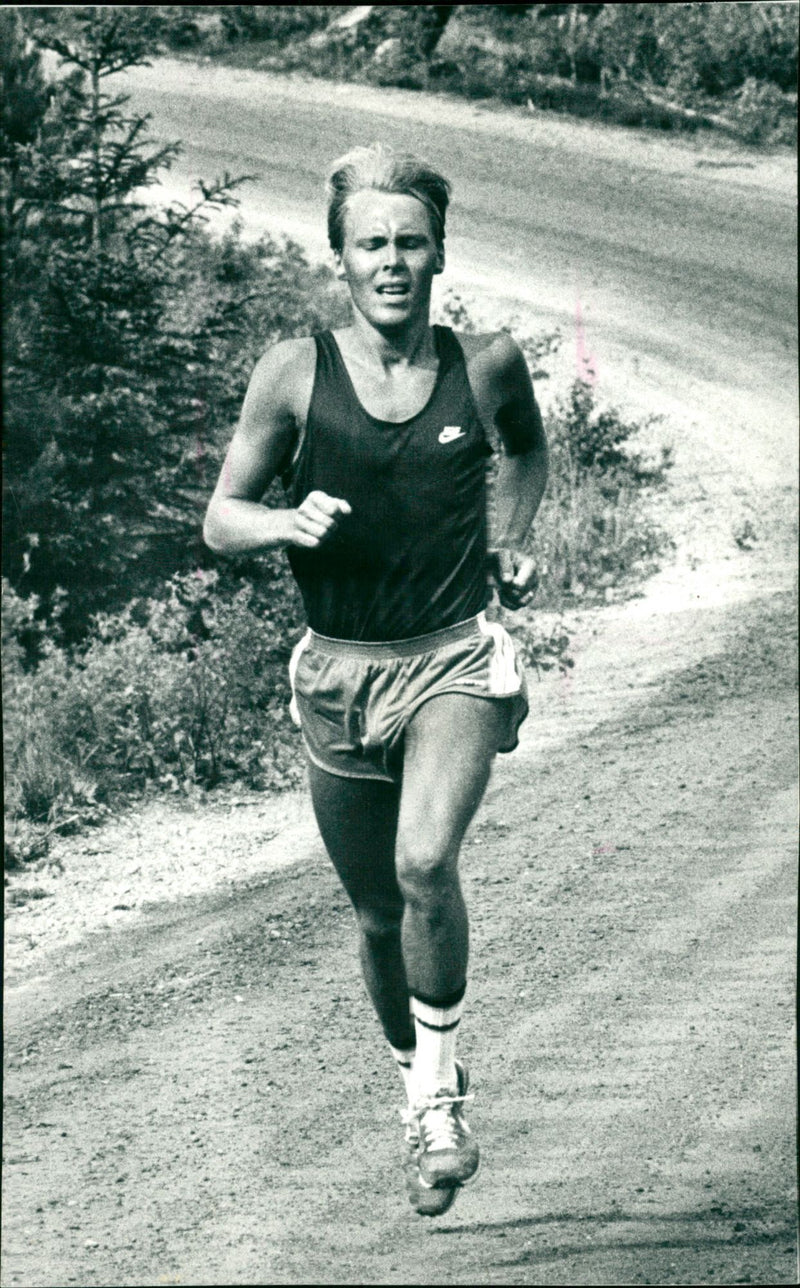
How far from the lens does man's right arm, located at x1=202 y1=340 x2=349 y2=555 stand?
3900mm

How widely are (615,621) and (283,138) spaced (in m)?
1.76

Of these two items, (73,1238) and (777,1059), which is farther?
(777,1059)

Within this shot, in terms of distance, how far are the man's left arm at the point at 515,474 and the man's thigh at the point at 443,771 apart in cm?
27

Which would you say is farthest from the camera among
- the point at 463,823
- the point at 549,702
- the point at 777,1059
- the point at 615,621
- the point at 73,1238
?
the point at 615,621

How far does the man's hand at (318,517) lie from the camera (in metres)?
3.55

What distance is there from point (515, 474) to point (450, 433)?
294 mm

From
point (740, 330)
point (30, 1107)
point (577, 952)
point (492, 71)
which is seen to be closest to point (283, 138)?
point (492, 71)

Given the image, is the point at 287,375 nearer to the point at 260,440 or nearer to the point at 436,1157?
the point at 260,440

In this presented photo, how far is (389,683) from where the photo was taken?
394 centimetres

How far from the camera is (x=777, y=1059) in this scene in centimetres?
481

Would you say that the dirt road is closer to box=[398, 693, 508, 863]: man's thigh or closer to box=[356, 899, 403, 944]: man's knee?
box=[356, 899, 403, 944]: man's knee

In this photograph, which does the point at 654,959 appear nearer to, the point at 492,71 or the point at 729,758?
the point at 729,758

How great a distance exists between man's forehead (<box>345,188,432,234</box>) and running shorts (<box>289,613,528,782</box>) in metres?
0.87

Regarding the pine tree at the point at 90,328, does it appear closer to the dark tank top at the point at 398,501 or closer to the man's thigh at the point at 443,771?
the dark tank top at the point at 398,501
